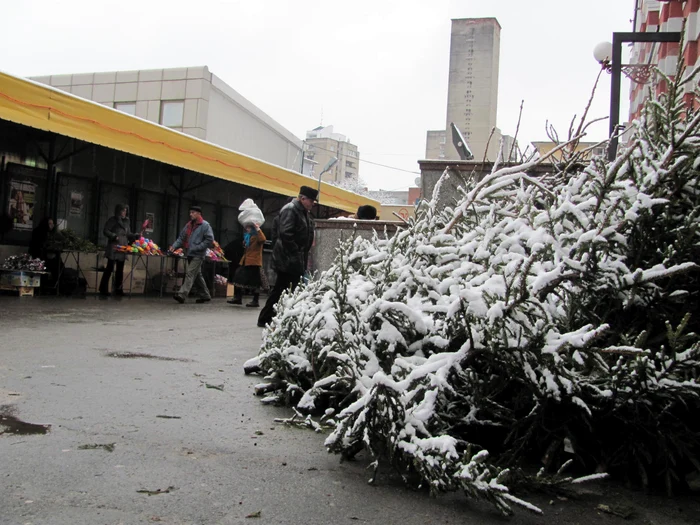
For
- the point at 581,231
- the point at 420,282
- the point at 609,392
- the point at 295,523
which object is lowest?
the point at 295,523

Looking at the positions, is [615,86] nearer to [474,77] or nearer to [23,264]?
[23,264]

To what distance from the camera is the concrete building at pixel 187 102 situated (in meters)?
24.9

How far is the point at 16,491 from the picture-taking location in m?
2.75

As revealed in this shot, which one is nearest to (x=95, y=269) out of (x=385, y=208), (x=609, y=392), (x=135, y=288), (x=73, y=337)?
(x=135, y=288)

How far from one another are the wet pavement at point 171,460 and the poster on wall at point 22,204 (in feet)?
26.1

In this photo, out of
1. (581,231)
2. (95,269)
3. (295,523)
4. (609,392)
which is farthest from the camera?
(95,269)

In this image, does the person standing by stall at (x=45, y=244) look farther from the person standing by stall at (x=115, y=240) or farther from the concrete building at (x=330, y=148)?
the concrete building at (x=330, y=148)

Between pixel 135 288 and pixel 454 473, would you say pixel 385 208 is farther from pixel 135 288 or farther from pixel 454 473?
pixel 454 473

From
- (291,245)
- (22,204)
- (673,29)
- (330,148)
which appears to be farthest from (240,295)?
(330,148)

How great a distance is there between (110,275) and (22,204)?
2.15 m

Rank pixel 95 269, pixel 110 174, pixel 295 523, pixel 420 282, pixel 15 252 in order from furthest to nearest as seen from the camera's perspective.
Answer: pixel 110 174 < pixel 95 269 < pixel 15 252 < pixel 420 282 < pixel 295 523

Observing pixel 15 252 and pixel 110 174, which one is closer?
pixel 15 252

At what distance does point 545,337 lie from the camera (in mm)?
3072

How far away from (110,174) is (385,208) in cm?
3022
